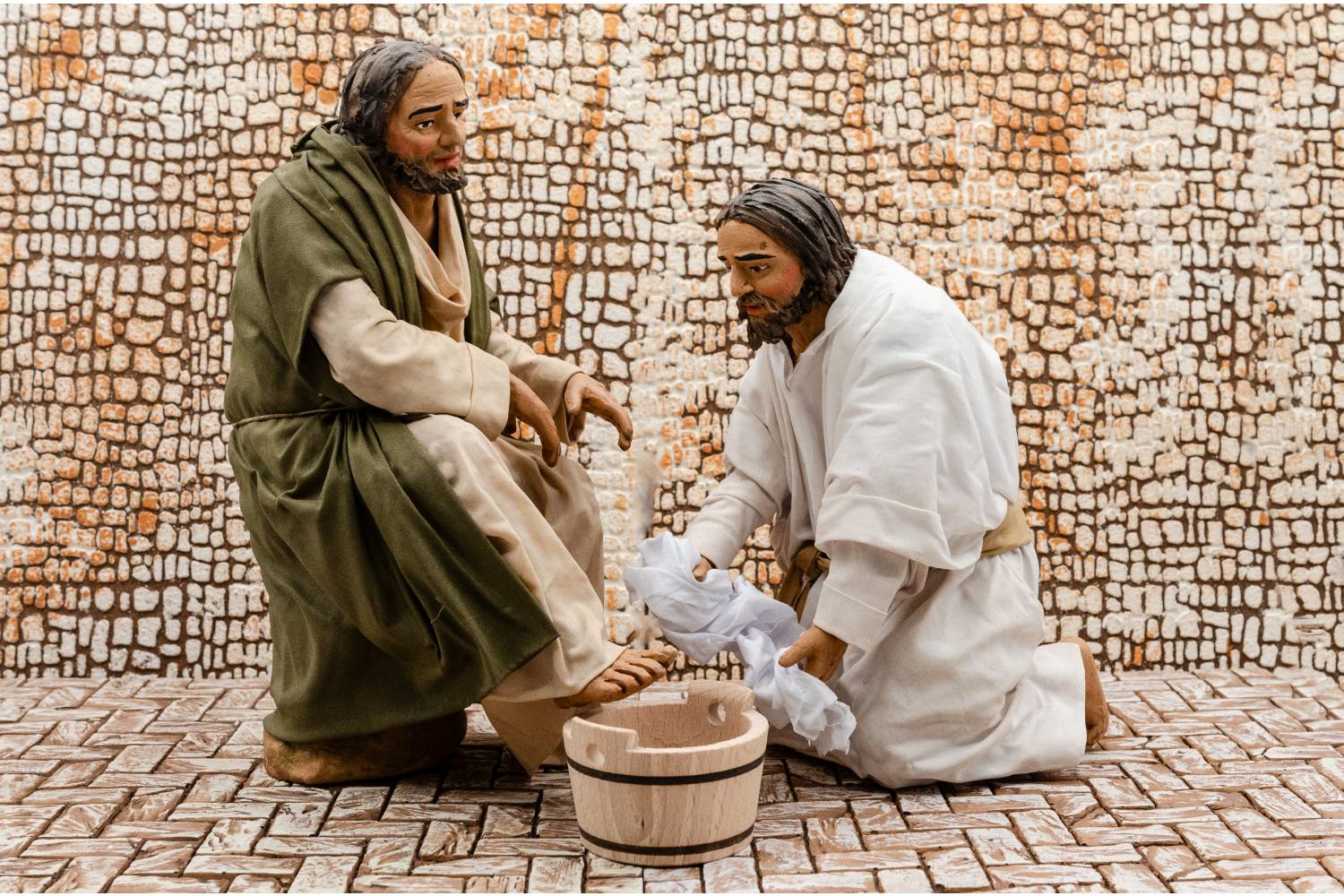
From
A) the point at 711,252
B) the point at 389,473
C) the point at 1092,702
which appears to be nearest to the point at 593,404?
the point at 389,473

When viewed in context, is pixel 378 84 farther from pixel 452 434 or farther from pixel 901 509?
pixel 901 509

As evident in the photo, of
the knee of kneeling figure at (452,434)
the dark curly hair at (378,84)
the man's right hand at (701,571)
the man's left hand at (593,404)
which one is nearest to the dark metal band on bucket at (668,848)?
the man's right hand at (701,571)

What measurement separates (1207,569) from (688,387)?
83.5 inches

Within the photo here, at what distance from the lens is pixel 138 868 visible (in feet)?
9.73

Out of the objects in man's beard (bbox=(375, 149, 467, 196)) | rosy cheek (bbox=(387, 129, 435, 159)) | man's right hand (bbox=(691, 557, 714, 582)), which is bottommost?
man's right hand (bbox=(691, 557, 714, 582))

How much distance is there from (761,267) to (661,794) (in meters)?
1.37

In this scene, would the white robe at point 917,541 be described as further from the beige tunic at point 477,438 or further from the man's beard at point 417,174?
the man's beard at point 417,174

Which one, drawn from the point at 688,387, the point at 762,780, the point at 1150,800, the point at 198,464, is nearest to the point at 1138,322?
the point at 688,387

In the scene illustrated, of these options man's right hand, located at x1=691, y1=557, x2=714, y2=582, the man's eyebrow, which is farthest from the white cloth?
the man's eyebrow

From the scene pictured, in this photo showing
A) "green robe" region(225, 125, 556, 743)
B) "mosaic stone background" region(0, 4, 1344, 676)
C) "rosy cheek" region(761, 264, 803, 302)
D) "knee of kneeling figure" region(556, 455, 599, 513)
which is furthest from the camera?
"mosaic stone background" region(0, 4, 1344, 676)

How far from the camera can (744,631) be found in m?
3.59

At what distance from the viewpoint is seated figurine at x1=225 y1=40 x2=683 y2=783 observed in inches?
127

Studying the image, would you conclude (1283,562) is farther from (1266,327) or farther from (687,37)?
(687,37)

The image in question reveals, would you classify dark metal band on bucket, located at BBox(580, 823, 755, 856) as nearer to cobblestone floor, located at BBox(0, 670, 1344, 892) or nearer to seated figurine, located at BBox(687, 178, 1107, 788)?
cobblestone floor, located at BBox(0, 670, 1344, 892)
